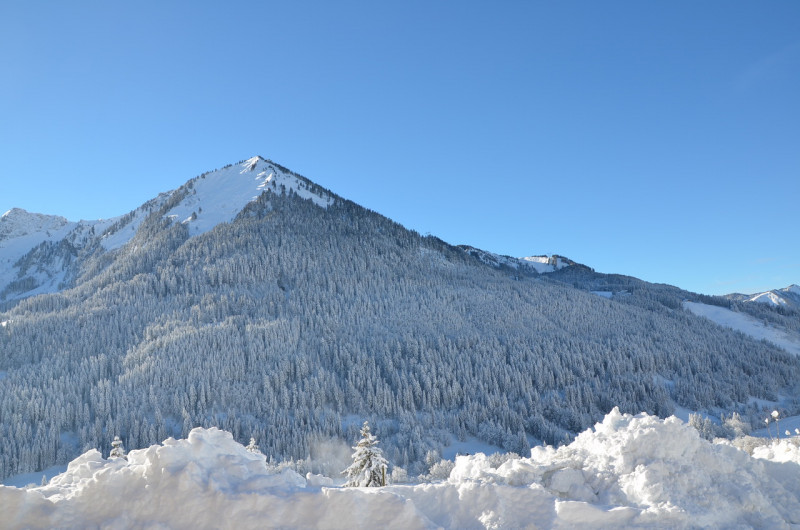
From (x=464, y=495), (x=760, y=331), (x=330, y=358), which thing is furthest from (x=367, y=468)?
(x=760, y=331)

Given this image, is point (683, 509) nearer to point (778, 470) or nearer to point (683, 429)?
point (683, 429)

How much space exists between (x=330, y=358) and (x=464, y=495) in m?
103

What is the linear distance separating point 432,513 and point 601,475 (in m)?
4.73

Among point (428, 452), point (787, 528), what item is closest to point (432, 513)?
point (787, 528)

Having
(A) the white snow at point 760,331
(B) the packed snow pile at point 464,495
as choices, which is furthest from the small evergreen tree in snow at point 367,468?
(A) the white snow at point 760,331

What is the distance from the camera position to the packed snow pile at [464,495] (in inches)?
385

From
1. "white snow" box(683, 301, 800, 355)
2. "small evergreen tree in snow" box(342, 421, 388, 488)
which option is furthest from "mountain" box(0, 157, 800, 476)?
"small evergreen tree in snow" box(342, 421, 388, 488)

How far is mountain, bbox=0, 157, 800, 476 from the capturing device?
260 feet

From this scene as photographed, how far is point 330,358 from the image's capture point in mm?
110250

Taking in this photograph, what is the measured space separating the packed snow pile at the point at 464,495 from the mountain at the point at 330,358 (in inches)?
2346

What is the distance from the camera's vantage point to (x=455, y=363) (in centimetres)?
10812

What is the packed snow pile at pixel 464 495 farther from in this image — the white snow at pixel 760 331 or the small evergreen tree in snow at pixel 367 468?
the white snow at pixel 760 331

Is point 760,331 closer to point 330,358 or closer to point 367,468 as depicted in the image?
point 330,358

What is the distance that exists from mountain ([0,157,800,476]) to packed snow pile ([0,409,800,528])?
196ft
